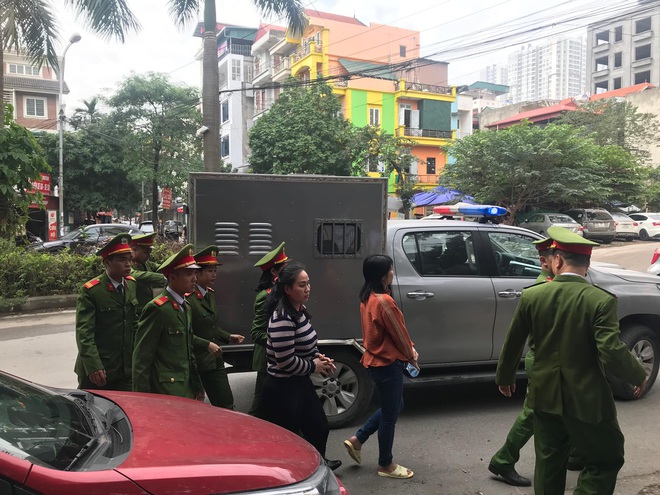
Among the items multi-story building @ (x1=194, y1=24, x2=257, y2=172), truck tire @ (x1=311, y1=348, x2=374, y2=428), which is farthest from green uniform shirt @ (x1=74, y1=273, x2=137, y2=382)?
multi-story building @ (x1=194, y1=24, x2=257, y2=172)

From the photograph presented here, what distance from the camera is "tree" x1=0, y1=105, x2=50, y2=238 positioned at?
1020cm

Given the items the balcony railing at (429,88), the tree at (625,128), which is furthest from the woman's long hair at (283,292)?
the balcony railing at (429,88)

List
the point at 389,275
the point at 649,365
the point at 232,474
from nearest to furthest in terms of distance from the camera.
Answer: the point at 232,474 → the point at 389,275 → the point at 649,365

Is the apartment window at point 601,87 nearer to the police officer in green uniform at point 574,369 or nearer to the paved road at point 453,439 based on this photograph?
the paved road at point 453,439

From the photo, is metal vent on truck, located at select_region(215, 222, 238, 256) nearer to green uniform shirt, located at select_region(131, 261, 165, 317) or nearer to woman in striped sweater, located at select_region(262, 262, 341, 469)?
green uniform shirt, located at select_region(131, 261, 165, 317)

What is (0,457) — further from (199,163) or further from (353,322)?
(199,163)

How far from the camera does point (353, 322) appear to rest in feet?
15.0

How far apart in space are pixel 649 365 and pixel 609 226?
19816 mm

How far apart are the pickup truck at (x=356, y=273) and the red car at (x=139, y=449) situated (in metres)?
1.93

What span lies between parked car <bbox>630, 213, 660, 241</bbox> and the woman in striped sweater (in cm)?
2546

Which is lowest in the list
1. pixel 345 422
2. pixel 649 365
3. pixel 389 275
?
pixel 345 422

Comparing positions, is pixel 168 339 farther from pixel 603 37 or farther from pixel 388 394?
pixel 603 37

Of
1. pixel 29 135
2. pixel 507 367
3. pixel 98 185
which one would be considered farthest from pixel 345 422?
pixel 98 185

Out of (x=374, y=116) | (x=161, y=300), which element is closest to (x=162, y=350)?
(x=161, y=300)
